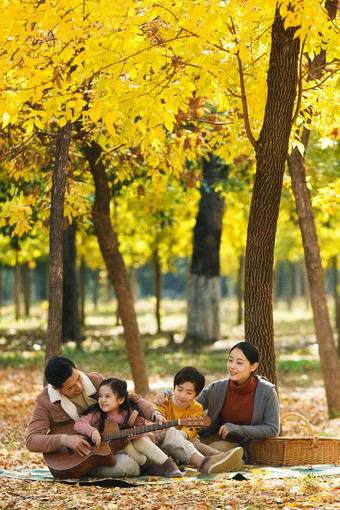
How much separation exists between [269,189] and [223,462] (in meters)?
2.58

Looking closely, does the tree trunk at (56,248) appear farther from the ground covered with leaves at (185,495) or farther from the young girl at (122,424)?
the young girl at (122,424)

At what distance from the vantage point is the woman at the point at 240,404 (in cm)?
645

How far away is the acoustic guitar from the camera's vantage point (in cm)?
586

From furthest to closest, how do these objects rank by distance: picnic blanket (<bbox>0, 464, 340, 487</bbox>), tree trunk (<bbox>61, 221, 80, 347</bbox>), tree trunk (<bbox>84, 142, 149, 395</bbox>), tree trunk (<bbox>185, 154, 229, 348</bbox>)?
tree trunk (<bbox>61, 221, 80, 347</bbox>) → tree trunk (<bbox>185, 154, 229, 348</bbox>) → tree trunk (<bbox>84, 142, 149, 395</bbox>) → picnic blanket (<bbox>0, 464, 340, 487</bbox>)

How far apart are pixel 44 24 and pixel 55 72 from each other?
85 centimetres

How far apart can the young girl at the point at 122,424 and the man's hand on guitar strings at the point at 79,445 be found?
92mm

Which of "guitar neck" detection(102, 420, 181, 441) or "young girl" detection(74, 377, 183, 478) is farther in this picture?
"young girl" detection(74, 377, 183, 478)

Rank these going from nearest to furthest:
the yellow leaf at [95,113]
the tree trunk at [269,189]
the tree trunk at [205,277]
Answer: the yellow leaf at [95,113] → the tree trunk at [269,189] → the tree trunk at [205,277]

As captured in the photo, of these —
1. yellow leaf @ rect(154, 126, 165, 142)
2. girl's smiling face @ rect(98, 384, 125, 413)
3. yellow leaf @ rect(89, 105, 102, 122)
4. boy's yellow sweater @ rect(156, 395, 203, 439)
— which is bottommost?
boy's yellow sweater @ rect(156, 395, 203, 439)

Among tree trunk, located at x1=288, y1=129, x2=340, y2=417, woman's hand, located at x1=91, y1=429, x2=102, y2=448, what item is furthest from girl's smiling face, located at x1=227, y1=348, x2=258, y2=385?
tree trunk, located at x1=288, y1=129, x2=340, y2=417

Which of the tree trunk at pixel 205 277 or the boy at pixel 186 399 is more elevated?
the tree trunk at pixel 205 277

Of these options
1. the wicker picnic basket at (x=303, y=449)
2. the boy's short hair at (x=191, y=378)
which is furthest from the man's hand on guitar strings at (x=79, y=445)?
the wicker picnic basket at (x=303, y=449)

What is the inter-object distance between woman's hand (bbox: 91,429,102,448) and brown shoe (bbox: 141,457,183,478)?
1.66ft

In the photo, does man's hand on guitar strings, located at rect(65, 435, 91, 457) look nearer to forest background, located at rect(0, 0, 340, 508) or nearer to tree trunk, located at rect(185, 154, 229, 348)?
forest background, located at rect(0, 0, 340, 508)
